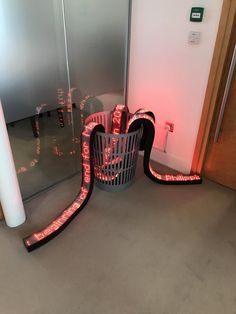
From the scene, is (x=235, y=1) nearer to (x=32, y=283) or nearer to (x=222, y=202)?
(x=222, y=202)

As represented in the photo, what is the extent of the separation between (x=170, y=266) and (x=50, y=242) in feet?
2.53

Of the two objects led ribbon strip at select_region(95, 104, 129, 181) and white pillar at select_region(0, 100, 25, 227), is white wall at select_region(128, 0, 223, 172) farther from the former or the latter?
A: white pillar at select_region(0, 100, 25, 227)

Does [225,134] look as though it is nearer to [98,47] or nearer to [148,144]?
[148,144]

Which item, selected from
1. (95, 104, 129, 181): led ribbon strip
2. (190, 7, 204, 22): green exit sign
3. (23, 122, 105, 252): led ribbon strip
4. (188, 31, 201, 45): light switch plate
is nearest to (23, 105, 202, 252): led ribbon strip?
(23, 122, 105, 252): led ribbon strip

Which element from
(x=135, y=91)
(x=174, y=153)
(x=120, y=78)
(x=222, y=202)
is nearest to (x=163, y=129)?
(x=174, y=153)

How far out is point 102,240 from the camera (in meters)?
1.62

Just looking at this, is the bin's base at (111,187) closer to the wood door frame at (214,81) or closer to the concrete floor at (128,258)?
the concrete floor at (128,258)

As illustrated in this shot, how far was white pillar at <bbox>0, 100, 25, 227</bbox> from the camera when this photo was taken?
4.59 feet

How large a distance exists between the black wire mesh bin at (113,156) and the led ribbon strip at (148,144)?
65mm

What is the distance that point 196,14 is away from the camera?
175cm

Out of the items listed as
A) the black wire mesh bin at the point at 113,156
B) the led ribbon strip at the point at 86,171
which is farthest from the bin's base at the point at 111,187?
the led ribbon strip at the point at 86,171

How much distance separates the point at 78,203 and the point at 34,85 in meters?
0.89

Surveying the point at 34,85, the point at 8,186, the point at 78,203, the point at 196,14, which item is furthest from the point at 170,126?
the point at 8,186

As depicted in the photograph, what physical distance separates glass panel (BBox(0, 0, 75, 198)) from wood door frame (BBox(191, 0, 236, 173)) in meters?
1.10
